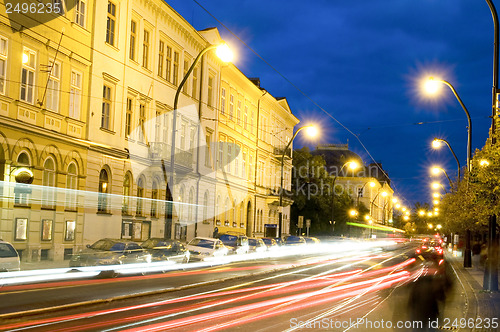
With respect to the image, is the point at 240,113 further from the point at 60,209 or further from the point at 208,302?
the point at 208,302

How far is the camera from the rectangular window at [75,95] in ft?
90.9

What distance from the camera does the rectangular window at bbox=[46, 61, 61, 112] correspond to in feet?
85.5

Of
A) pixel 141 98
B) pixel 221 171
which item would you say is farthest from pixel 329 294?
pixel 221 171

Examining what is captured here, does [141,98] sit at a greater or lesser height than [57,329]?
greater

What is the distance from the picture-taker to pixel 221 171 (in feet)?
158

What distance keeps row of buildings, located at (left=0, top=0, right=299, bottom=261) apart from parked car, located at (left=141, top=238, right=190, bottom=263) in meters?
2.93

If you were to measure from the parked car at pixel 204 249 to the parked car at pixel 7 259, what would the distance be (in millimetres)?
12045

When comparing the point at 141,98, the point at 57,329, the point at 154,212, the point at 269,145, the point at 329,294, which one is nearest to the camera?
the point at 57,329

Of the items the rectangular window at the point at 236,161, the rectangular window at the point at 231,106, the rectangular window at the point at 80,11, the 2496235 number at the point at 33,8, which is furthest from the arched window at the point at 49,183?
the rectangular window at the point at 236,161

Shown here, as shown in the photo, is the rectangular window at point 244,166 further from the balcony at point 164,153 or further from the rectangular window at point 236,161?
the balcony at point 164,153

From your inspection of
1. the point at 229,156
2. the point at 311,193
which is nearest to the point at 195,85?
the point at 229,156

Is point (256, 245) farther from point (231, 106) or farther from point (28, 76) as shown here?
point (28, 76)

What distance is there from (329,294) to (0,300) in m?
9.10

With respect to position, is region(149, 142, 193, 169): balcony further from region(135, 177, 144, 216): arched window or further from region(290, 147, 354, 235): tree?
region(290, 147, 354, 235): tree
